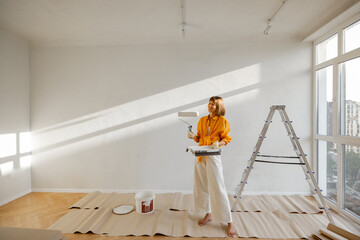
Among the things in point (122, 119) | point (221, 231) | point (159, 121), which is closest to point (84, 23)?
point (122, 119)

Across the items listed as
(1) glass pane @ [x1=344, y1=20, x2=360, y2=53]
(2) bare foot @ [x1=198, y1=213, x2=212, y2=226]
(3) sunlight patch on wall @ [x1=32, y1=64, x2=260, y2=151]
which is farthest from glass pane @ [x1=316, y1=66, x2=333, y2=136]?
(2) bare foot @ [x1=198, y1=213, x2=212, y2=226]

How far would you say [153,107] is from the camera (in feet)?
12.9

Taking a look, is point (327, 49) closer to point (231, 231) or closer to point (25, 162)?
point (231, 231)

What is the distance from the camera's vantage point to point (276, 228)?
2629 mm

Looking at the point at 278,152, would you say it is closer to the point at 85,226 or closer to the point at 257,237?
the point at 257,237

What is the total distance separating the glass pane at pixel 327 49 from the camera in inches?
126

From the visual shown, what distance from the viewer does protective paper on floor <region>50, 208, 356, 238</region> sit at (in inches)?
99.4

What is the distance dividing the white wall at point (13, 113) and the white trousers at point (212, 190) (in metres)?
3.35

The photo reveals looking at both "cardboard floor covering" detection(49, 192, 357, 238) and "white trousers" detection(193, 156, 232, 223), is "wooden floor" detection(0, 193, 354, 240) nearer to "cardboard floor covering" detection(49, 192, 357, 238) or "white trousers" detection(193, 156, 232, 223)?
"cardboard floor covering" detection(49, 192, 357, 238)

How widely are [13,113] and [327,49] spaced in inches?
223

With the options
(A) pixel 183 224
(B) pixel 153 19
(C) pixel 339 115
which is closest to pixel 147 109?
(B) pixel 153 19

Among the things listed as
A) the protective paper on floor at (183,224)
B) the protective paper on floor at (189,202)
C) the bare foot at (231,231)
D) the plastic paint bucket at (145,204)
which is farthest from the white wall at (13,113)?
the bare foot at (231,231)

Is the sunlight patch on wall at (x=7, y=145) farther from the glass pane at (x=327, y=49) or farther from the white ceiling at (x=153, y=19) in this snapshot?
the glass pane at (x=327, y=49)

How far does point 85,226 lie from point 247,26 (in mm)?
3859
